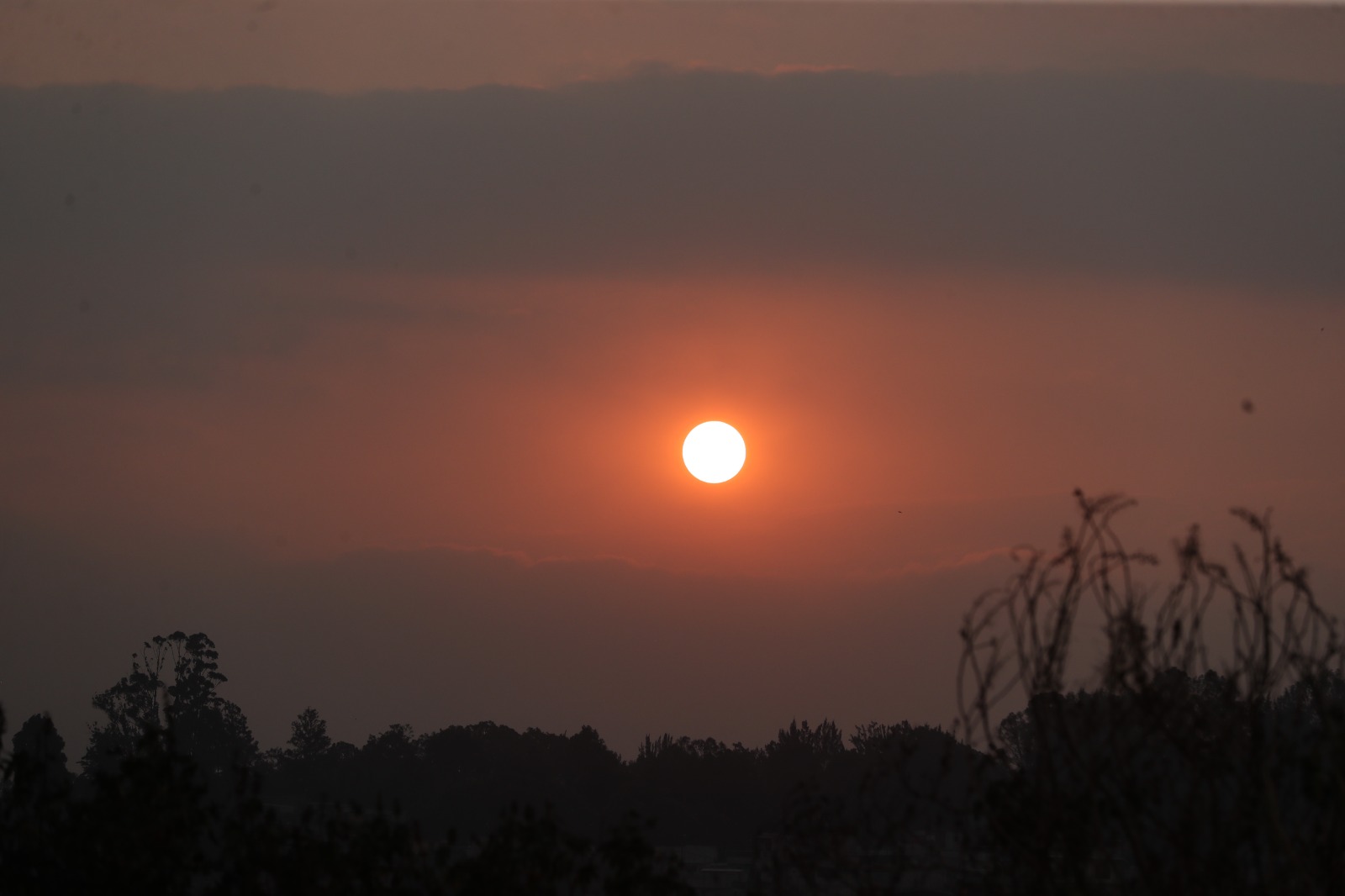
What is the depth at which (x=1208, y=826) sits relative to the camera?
8164 mm

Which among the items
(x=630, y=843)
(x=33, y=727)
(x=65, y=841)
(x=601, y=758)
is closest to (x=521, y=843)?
(x=630, y=843)

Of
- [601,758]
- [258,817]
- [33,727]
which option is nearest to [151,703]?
[33,727]

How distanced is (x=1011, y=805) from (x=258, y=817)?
5.53m

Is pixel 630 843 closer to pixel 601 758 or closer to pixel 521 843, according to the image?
pixel 521 843

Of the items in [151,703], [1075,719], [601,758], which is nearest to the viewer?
[1075,719]

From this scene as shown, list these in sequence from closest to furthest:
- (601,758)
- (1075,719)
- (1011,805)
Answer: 1. (1075,719)
2. (1011,805)
3. (601,758)

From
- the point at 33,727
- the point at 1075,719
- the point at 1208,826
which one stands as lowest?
the point at 1208,826

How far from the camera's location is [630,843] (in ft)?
31.6

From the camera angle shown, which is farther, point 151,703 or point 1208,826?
point 151,703

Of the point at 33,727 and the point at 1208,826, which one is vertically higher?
the point at 33,727

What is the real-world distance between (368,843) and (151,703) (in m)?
92.6

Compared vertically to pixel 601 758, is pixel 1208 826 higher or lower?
lower

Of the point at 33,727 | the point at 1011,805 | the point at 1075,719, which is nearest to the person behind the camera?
the point at 1075,719

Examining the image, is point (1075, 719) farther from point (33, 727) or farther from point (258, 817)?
point (33, 727)
